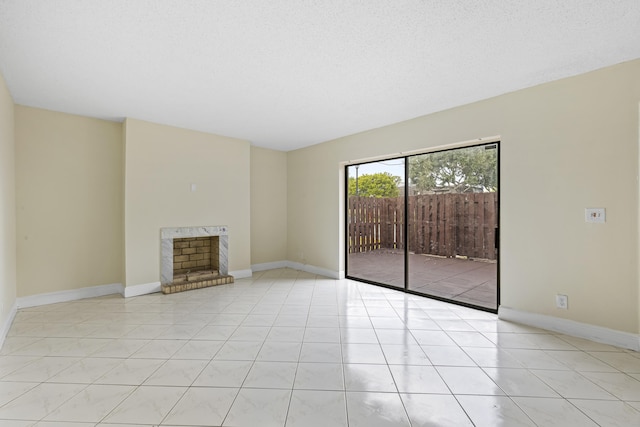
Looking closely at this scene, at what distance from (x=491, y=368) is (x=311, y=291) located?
2.62 m

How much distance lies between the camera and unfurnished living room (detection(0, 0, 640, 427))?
6.28ft

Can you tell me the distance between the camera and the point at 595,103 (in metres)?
2.69

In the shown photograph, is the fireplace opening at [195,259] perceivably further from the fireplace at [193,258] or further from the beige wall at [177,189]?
the beige wall at [177,189]

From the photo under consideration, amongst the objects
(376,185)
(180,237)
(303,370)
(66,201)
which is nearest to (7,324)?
(66,201)

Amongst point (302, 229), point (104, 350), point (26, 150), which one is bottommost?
point (104, 350)

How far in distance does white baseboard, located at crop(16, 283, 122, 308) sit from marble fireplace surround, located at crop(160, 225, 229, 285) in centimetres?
67

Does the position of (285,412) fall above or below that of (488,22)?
below

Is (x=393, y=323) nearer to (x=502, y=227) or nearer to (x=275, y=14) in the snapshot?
(x=502, y=227)

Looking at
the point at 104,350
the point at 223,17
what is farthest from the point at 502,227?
the point at 104,350

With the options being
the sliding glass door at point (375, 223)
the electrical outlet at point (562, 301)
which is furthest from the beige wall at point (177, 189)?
the electrical outlet at point (562, 301)

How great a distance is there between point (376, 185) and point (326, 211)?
1.02 metres

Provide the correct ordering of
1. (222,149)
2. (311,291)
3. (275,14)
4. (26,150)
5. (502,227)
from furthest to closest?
(222,149) < (311,291) < (26,150) < (502,227) < (275,14)

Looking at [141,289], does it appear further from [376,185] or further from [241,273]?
[376,185]

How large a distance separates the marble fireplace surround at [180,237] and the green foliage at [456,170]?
328 centimetres
